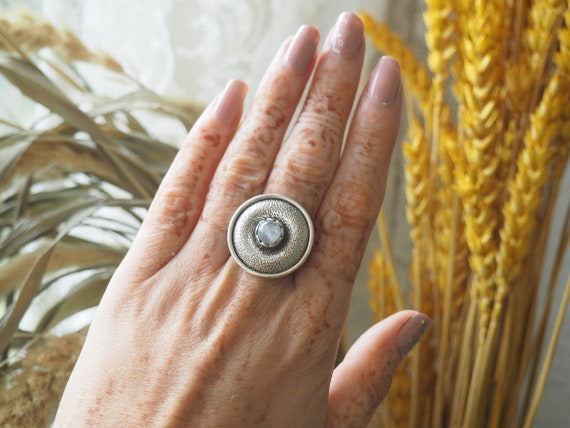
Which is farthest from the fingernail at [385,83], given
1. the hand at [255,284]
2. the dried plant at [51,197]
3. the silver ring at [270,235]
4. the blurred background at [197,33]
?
the blurred background at [197,33]

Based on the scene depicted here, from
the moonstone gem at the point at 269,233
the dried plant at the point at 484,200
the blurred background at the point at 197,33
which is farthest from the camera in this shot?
the blurred background at the point at 197,33

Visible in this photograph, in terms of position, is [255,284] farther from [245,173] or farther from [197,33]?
[197,33]

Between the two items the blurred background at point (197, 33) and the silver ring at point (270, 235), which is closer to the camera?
the silver ring at point (270, 235)

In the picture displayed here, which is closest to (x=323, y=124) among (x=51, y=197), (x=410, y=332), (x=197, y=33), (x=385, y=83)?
(x=385, y=83)

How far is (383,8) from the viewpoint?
3.19 ft

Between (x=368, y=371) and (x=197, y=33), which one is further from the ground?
(x=197, y=33)

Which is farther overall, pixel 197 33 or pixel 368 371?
pixel 197 33

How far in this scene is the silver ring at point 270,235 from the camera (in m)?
0.46

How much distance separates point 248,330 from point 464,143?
0.89 feet

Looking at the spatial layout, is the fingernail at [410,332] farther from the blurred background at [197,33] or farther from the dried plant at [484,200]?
the blurred background at [197,33]

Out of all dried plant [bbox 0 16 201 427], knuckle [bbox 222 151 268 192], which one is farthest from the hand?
dried plant [bbox 0 16 201 427]

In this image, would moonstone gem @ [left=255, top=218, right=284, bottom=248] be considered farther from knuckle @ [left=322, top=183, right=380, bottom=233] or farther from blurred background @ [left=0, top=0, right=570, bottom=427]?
blurred background @ [left=0, top=0, right=570, bottom=427]

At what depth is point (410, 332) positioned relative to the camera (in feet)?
1.75

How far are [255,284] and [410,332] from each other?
5.6 inches
